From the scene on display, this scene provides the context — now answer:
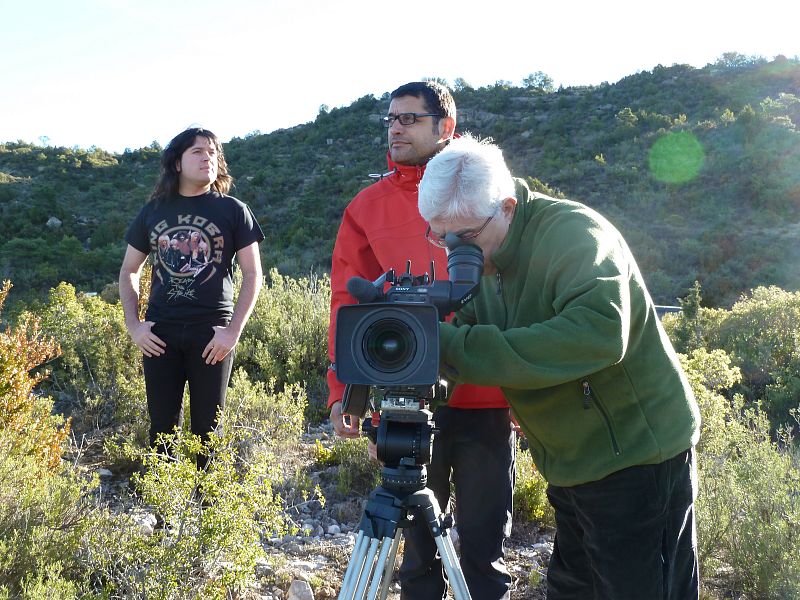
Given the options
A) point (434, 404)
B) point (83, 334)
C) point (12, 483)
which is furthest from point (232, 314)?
point (83, 334)

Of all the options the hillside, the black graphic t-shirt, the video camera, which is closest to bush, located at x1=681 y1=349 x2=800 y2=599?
the video camera

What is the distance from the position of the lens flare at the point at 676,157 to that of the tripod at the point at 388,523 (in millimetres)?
19124

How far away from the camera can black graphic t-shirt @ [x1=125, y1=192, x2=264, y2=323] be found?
2.80m

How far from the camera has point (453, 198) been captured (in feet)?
5.00

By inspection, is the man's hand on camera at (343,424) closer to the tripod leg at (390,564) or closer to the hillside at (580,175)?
the tripod leg at (390,564)

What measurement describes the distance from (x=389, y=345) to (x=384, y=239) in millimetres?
804

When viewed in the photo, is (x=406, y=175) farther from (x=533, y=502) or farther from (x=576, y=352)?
(x=533, y=502)

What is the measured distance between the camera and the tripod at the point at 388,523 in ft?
4.91

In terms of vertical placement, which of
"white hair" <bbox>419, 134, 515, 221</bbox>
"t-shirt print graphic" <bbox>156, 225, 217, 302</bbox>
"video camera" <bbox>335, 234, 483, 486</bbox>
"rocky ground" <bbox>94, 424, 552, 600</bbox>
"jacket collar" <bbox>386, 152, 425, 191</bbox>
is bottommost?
"rocky ground" <bbox>94, 424, 552, 600</bbox>

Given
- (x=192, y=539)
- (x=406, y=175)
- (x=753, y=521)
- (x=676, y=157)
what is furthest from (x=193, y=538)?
(x=676, y=157)

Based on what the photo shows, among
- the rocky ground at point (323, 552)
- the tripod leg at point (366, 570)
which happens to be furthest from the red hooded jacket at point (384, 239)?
the rocky ground at point (323, 552)

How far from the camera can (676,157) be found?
65.3 ft

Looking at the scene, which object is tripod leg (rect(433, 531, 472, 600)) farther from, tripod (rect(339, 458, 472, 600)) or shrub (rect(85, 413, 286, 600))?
shrub (rect(85, 413, 286, 600))

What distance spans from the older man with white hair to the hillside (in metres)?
11.4
